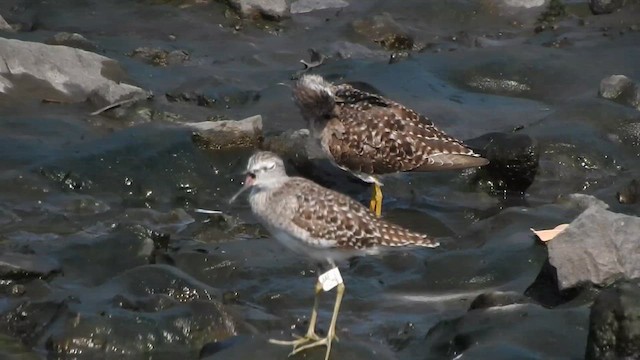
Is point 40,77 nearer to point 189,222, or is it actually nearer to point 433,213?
point 189,222

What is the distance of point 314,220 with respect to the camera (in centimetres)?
938

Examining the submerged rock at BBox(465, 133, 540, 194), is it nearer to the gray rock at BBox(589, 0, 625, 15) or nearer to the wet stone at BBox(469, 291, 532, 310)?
the wet stone at BBox(469, 291, 532, 310)

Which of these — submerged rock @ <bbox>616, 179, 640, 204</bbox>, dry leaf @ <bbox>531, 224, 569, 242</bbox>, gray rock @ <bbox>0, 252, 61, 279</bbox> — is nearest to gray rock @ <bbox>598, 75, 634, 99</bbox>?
submerged rock @ <bbox>616, 179, 640, 204</bbox>

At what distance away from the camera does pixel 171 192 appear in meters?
12.9

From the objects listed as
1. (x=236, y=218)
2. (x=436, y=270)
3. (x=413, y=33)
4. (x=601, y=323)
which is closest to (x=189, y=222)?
(x=236, y=218)

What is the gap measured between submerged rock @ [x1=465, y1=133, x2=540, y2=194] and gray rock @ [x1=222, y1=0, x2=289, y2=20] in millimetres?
5884

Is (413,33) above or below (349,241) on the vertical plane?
below

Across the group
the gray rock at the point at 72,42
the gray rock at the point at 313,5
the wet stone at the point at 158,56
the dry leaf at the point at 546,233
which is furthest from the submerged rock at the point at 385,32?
the dry leaf at the point at 546,233

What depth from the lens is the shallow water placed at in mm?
9414

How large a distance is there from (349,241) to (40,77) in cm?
678

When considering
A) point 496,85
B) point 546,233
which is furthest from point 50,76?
point 546,233

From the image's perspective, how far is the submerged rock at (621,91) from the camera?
15336 mm

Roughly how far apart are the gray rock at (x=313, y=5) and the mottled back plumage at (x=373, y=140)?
621 centimetres

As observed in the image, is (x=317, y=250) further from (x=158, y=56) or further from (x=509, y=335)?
(x=158, y=56)
